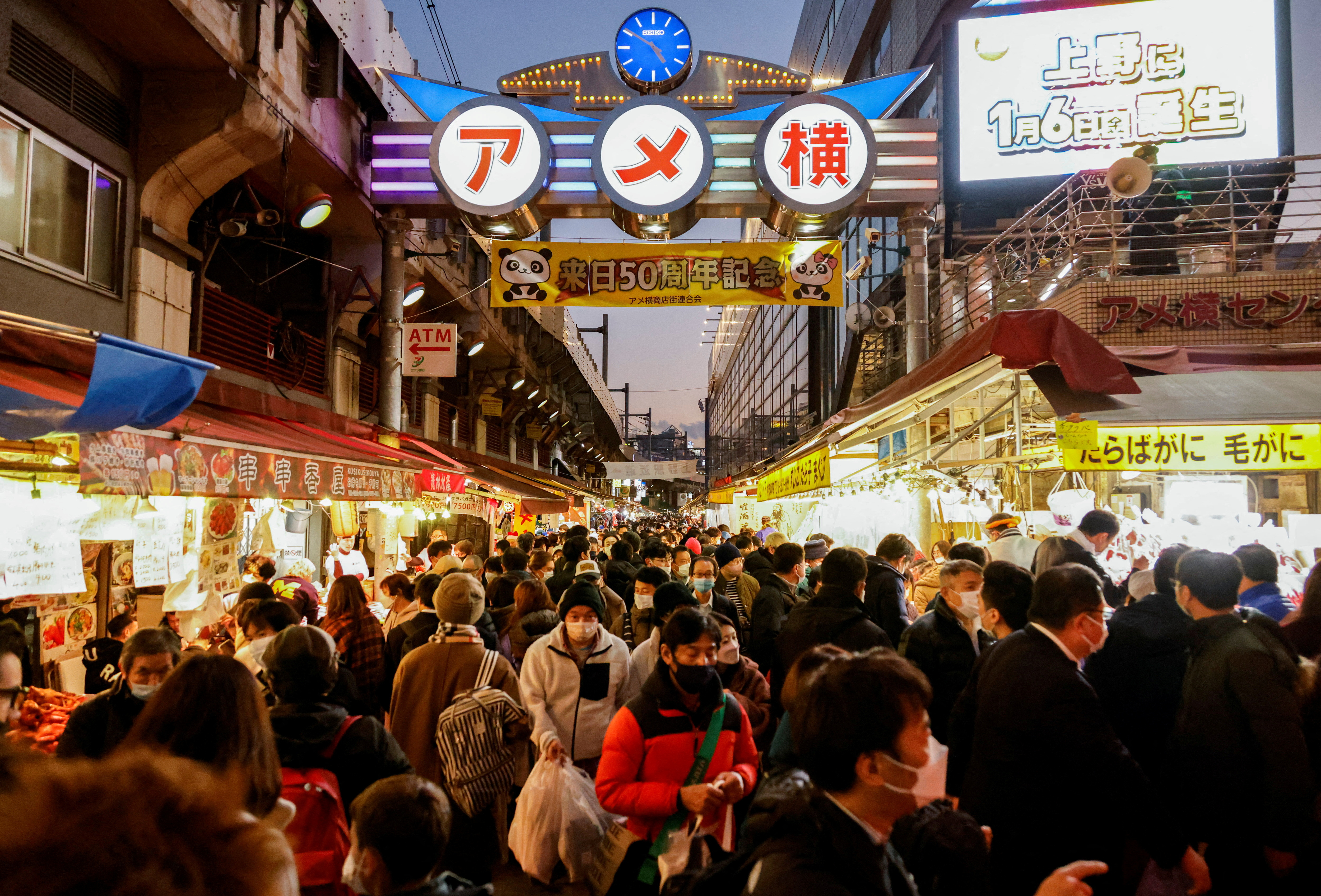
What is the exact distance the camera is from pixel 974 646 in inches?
172

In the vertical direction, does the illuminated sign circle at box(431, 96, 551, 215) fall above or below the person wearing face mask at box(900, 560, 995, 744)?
above

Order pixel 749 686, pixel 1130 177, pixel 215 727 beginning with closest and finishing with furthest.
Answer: pixel 215 727 → pixel 749 686 → pixel 1130 177

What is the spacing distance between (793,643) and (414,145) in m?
10.4

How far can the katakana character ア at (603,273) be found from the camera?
10.9 metres

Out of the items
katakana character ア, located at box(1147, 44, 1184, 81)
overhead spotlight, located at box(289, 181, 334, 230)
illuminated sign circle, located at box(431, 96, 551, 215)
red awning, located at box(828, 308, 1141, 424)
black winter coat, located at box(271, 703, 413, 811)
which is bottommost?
black winter coat, located at box(271, 703, 413, 811)

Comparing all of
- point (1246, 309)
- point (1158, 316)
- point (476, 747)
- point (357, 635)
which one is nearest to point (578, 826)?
point (476, 747)

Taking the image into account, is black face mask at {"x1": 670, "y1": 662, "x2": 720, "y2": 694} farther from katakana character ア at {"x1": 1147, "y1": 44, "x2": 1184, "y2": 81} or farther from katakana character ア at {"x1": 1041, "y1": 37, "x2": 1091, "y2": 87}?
katakana character ア at {"x1": 1147, "y1": 44, "x2": 1184, "y2": 81}

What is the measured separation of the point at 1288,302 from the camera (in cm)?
1016

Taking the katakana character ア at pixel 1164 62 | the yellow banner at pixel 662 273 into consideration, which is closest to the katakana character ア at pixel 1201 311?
the yellow banner at pixel 662 273

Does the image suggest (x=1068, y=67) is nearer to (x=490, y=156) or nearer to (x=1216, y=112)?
(x=1216, y=112)

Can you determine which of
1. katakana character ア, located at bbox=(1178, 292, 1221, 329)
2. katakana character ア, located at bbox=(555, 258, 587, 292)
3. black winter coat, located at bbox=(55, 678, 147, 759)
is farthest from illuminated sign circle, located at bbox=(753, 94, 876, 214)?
black winter coat, located at bbox=(55, 678, 147, 759)

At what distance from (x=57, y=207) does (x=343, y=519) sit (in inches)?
193

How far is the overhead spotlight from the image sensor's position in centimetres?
971

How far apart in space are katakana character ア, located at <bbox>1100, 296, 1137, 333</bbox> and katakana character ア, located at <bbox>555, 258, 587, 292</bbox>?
24.1 feet
